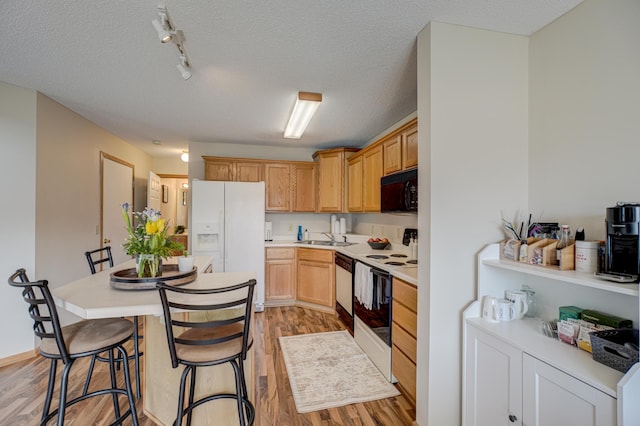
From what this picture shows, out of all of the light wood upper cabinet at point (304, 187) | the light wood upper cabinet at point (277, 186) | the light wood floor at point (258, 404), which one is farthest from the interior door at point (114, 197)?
the light wood upper cabinet at point (304, 187)

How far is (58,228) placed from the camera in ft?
9.81

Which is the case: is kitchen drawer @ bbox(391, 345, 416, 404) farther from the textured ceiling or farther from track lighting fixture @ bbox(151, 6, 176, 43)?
track lighting fixture @ bbox(151, 6, 176, 43)

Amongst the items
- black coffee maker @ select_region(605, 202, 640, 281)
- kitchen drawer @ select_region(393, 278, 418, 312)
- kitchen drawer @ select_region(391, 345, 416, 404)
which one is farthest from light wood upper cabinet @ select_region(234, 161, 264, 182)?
black coffee maker @ select_region(605, 202, 640, 281)

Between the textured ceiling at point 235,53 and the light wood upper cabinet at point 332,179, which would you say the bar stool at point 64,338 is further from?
the light wood upper cabinet at point 332,179

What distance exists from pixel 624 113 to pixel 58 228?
178 inches

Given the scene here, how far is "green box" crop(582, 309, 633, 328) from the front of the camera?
1.26 meters

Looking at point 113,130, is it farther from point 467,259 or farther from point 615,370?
point 615,370

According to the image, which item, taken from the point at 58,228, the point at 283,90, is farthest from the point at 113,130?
the point at 283,90

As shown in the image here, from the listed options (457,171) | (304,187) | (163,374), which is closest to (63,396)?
(163,374)

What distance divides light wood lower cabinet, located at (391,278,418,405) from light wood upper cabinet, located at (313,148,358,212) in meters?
2.28

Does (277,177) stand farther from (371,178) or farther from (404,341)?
(404,341)

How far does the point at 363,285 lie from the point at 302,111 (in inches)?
74.1

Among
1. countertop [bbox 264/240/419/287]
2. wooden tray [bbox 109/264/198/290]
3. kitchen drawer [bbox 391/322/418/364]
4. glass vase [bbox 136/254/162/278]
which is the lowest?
kitchen drawer [bbox 391/322/418/364]

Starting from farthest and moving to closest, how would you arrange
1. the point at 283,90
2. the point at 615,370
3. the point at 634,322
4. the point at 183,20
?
the point at 283,90
the point at 183,20
the point at 634,322
the point at 615,370
